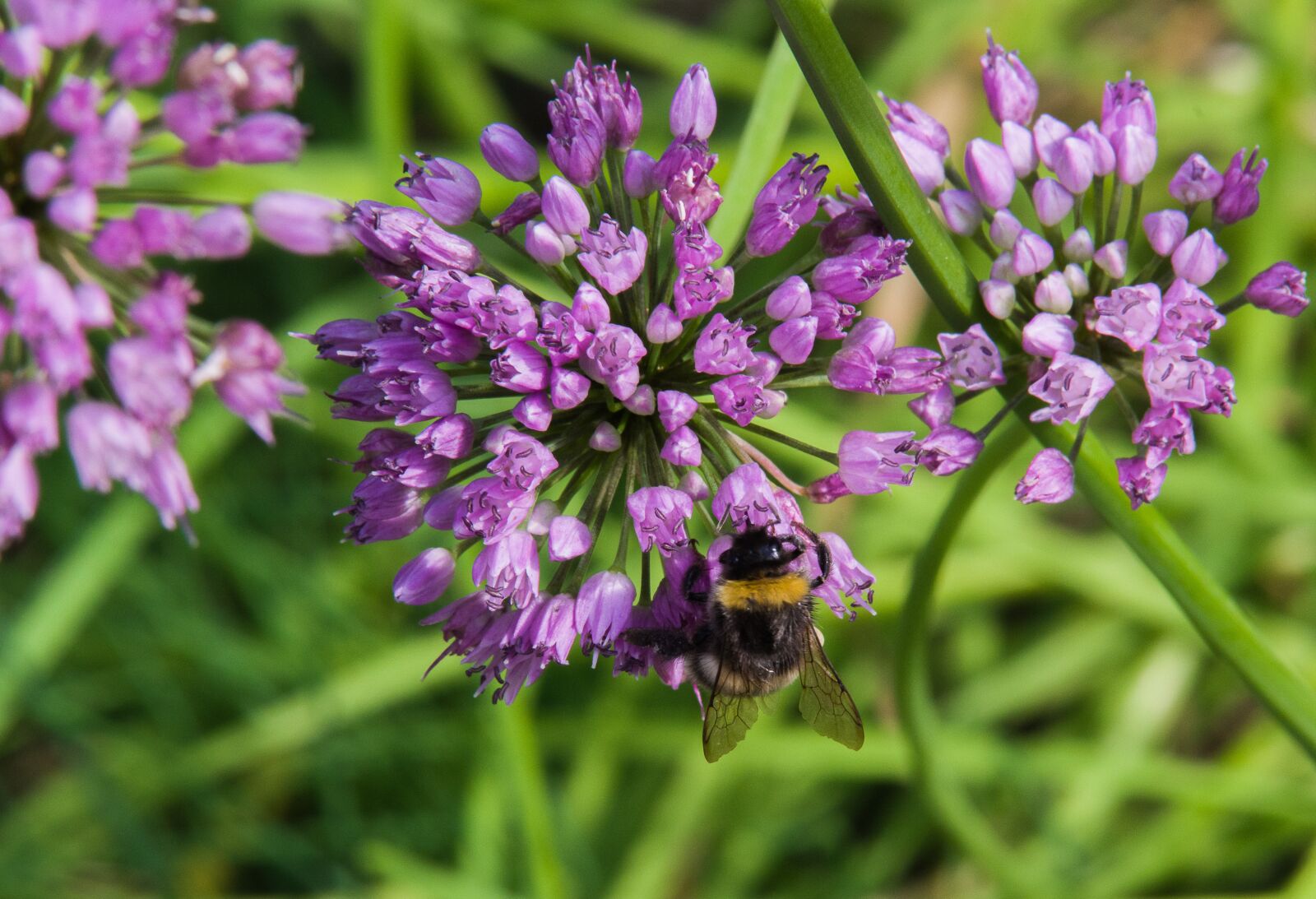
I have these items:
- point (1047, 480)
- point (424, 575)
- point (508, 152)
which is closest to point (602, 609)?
point (424, 575)

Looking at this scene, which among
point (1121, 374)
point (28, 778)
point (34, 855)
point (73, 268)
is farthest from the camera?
point (28, 778)

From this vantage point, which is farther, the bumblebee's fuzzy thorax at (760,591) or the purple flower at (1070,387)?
the bumblebee's fuzzy thorax at (760,591)

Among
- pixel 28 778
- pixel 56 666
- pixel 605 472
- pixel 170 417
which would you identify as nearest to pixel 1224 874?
pixel 605 472

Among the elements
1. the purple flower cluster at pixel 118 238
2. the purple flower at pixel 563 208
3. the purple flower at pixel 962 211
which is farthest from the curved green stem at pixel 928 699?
the purple flower cluster at pixel 118 238

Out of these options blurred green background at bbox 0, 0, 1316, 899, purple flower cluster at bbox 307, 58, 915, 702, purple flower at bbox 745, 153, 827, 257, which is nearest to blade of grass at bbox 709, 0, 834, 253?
purple flower cluster at bbox 307, 58, 915, 702

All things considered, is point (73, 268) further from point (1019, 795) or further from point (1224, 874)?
point (1224, 874)

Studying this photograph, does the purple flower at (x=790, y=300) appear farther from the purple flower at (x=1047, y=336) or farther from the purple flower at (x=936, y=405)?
the purple flower at (x=1047, y=336)

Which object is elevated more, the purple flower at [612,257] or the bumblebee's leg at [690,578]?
the purple flower at [612,257]

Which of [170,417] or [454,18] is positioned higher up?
[170,417]
